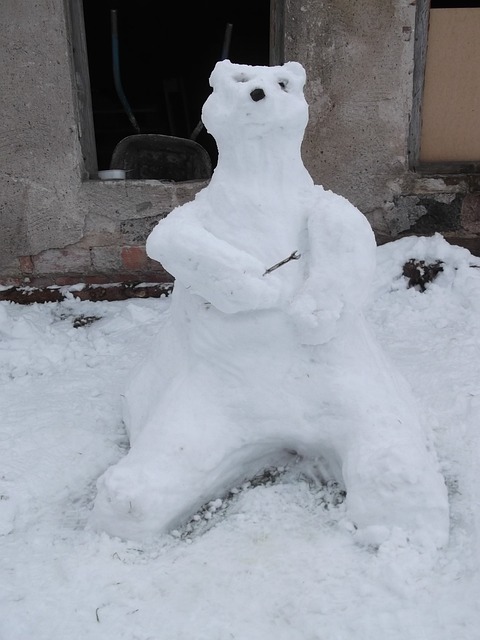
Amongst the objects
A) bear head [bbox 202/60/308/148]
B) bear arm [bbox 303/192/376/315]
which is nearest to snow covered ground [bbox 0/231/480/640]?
bear arm [bbox 303/192/376/315]

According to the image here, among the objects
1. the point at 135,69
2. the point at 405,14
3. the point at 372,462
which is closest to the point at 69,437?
the point at 372,462

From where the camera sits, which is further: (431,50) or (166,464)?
(431,50)

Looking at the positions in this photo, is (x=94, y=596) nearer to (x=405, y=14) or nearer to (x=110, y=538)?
(x=110, y=538)

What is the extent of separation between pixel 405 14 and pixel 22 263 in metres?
2.48

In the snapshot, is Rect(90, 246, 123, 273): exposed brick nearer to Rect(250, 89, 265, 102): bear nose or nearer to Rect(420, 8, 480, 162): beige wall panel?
Rect(420, 8, 480, 162): beige wall panel

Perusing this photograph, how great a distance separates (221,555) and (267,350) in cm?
60

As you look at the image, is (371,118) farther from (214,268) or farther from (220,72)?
(214,268)

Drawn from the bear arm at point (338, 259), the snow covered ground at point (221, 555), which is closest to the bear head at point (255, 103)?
the bear arm at point (338, 259)

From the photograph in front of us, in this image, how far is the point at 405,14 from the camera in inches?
133

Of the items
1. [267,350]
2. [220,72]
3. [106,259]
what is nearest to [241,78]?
[220,72]

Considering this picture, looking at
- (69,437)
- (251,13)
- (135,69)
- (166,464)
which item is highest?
(251,13)

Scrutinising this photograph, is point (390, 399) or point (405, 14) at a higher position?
point (405, 14)

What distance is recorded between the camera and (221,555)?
1771 millimetres

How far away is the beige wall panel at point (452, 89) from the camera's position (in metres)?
3.56
